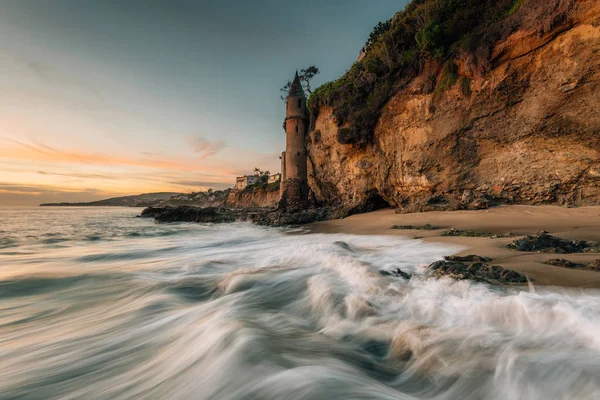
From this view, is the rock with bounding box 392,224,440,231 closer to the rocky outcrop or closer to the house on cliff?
the rocky outcrop

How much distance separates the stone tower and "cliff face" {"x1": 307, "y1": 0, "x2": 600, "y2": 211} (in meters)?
11.8

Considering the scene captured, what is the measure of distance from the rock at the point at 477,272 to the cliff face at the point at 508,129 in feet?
23.2

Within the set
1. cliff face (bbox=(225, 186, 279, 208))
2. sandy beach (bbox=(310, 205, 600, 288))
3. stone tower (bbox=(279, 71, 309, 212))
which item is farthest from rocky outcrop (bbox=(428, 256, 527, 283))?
cliff face (bbox=(225, 186, 279, 208))

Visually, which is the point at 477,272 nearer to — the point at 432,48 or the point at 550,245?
the point at 550,245

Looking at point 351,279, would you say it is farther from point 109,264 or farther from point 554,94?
point 554,94

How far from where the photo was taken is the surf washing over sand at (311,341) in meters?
2.01

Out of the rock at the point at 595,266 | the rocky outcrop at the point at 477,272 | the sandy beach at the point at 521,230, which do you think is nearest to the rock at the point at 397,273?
the rocky outcrop at the point at 477,272

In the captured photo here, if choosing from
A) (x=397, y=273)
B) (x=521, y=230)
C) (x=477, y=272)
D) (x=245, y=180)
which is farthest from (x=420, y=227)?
(x=245, y=180)

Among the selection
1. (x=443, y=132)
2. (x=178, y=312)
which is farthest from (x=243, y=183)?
(x=178, y=312)

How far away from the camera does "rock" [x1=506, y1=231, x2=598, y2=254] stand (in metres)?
4.28

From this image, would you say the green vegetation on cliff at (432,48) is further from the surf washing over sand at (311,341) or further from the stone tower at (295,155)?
the surf washing over sand at (311,341)

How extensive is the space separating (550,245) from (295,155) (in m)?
22.7

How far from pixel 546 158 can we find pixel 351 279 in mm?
8678

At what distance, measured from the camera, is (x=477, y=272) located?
3.58 meters
